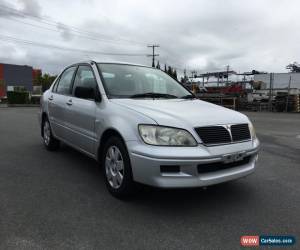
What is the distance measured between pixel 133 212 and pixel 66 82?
10.2ft

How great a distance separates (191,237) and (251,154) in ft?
4.70

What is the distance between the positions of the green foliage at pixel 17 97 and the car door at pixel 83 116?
3299 cm

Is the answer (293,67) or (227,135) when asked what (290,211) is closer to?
(227,135)

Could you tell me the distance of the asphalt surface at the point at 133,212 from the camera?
289 cm

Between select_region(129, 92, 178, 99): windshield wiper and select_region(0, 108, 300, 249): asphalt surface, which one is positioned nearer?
select_region(0, 108, 300, 249): asphalt surface

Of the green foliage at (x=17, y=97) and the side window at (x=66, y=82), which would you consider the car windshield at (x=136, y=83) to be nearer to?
the side window at (x=66, y=82)

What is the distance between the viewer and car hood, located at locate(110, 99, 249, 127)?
346 cm

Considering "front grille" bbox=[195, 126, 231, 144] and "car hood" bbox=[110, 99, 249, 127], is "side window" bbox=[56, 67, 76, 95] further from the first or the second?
"front grille" bbox=[195, 126, 231, 144]

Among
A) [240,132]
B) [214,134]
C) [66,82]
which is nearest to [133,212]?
[214,134]

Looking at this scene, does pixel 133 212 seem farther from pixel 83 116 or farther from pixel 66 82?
pixel 66 82

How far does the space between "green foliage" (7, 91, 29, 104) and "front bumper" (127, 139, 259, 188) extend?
115 ft

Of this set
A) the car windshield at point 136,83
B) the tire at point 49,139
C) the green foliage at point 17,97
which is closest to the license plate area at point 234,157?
the car windshield at point 136,83

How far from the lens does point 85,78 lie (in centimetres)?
496

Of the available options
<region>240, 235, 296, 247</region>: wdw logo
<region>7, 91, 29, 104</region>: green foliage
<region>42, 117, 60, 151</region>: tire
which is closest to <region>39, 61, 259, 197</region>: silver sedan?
<region>240, 235, 296, 247</region>: wdw logo
